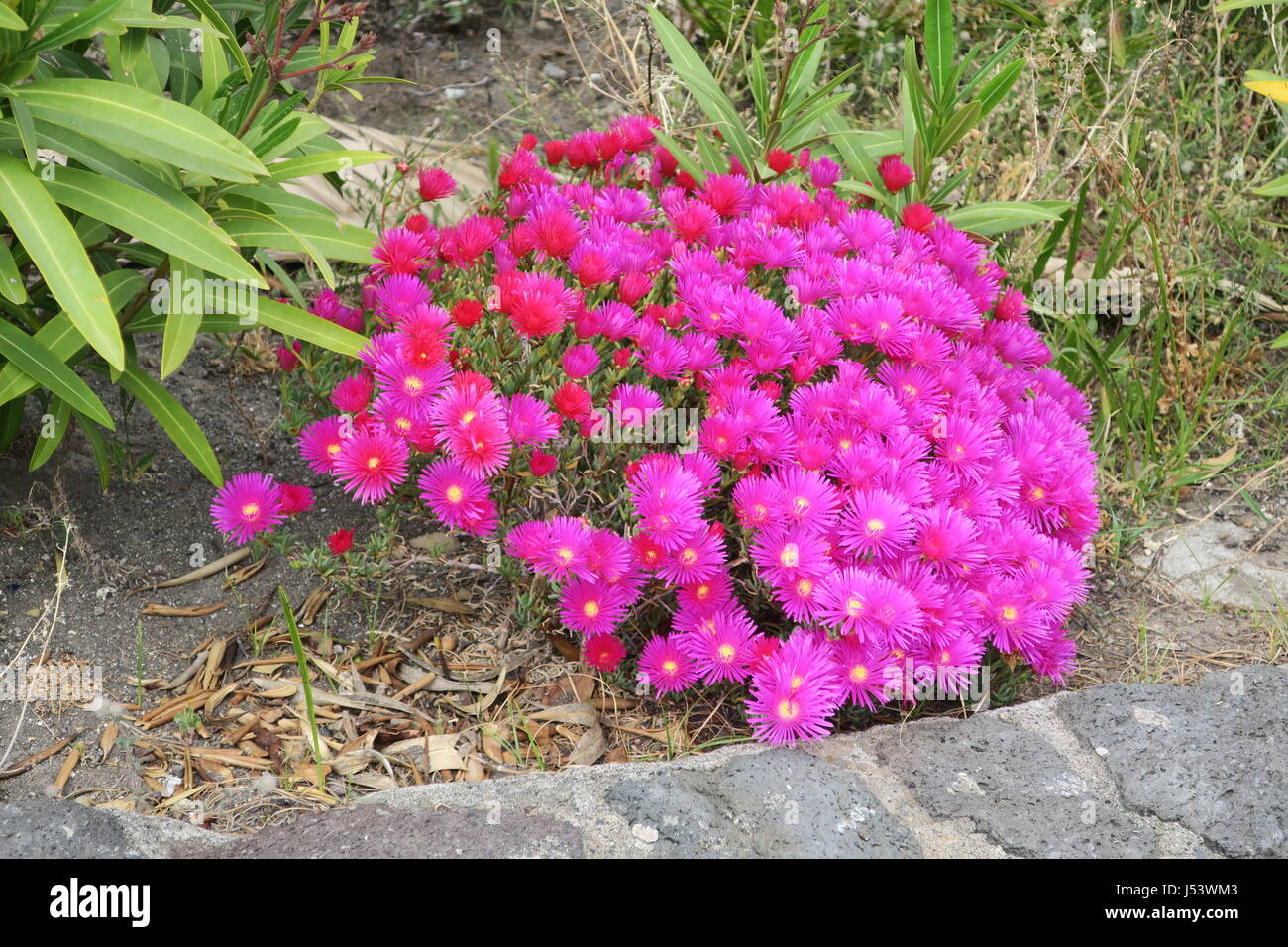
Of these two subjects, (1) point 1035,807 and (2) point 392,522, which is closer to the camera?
(1) point 1035,807

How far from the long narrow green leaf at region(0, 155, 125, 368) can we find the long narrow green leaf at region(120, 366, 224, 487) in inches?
18.3

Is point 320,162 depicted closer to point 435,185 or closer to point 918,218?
point 435,185

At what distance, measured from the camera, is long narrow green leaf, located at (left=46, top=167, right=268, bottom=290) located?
2.20 meters

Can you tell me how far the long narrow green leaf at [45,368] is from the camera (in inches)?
91.5

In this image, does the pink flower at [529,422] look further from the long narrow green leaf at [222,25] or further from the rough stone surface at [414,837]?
the long narrow green leaf at [222,25]

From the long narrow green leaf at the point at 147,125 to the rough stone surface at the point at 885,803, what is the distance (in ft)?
3.58

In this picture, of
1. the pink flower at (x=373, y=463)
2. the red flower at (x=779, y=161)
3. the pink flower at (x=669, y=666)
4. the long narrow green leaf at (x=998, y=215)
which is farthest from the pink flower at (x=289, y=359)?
the long narrow green leaf at (x=998, y=215)

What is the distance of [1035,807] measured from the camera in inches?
78.7

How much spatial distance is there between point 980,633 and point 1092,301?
1637 millimetres

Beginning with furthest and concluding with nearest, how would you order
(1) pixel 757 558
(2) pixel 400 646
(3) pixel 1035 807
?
1. (2) pixel 400 646
2. (1) pixel 757 558
3. (3) pixel 1035 807

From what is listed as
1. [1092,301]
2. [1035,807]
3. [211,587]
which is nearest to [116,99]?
[211,587]

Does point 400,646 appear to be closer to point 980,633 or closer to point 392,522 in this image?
point 392,522

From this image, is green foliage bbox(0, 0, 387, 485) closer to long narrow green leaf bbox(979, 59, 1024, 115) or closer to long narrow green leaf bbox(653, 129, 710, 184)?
long narrow green leaf bbox(653, 129, 710, 184)

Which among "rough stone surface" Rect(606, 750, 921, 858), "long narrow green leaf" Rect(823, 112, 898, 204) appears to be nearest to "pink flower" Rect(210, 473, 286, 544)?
"rough stone surface" Rect(606, 750, 921, 858)
